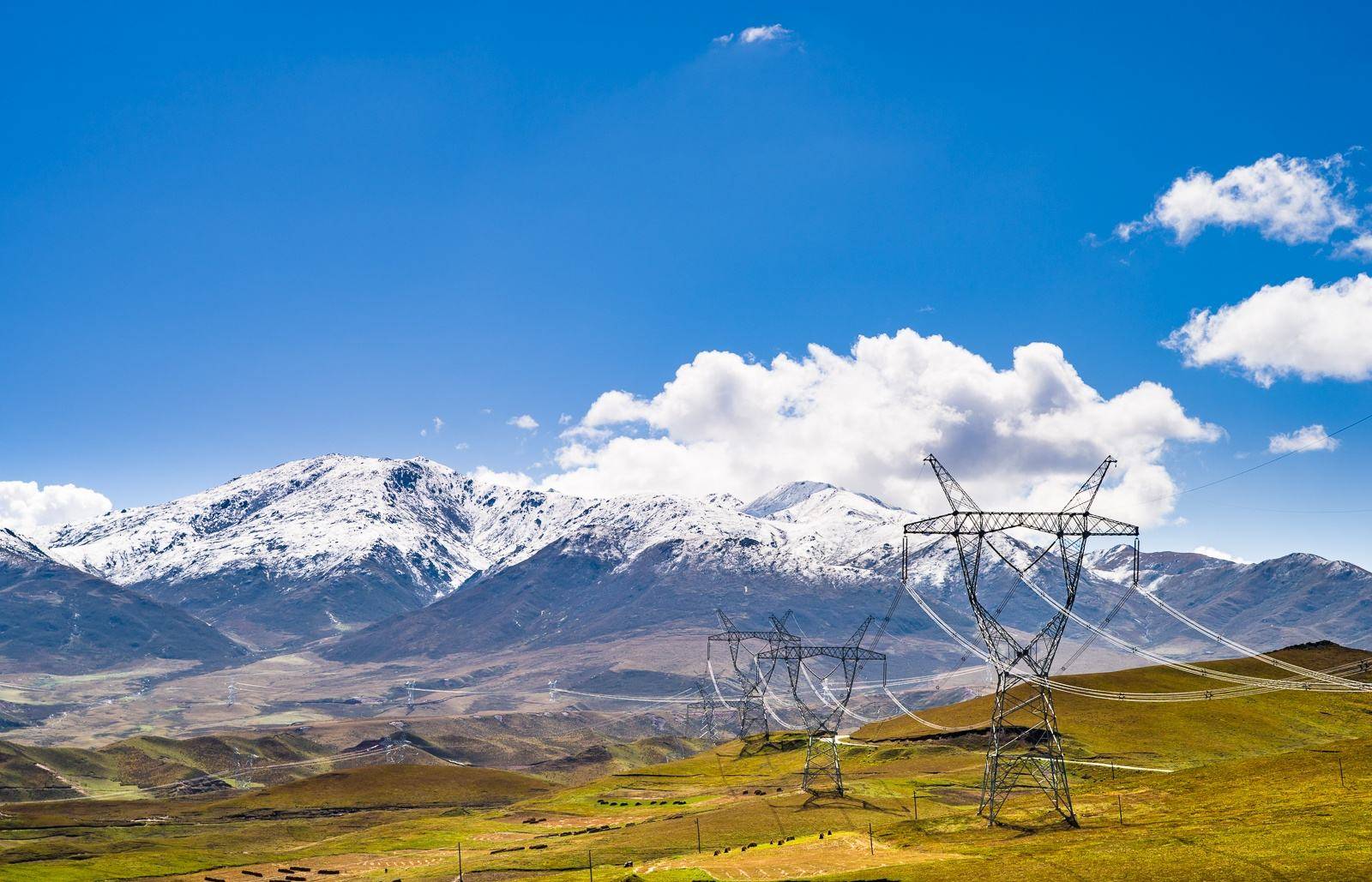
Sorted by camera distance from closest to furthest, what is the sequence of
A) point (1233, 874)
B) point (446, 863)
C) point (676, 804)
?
point (1233, 874) < point (446, 863) < point (676, 804)

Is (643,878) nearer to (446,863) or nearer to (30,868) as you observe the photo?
(446,863)

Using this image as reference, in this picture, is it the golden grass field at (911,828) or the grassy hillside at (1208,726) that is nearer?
the golden grass field at (911,828)

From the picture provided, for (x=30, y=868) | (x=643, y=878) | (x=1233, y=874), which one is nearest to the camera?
(x=1233, y=874)

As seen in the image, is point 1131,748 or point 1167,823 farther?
point 1131,748

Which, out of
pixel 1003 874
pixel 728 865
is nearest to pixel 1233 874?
pixel 1003 874

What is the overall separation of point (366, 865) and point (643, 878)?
191 feet

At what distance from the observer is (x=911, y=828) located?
354 ft

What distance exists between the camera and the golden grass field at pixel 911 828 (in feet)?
269

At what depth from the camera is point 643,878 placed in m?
90.8

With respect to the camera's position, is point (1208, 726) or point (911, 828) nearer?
point (911, 828)

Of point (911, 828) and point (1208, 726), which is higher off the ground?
point (911, 828)

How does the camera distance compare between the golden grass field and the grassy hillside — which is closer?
the golden grass field

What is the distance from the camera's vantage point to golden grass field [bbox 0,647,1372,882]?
82000mm

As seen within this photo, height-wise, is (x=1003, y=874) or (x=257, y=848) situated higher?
(x=1003, y=874)
